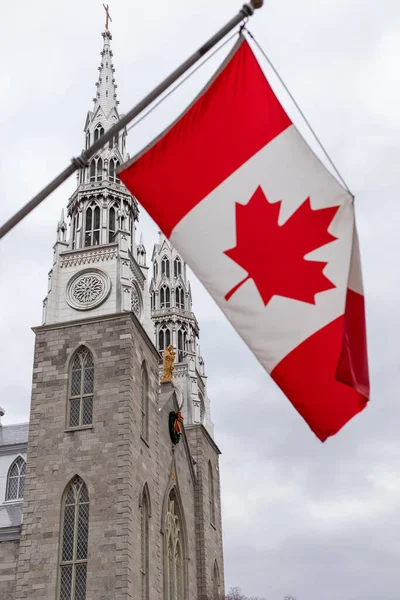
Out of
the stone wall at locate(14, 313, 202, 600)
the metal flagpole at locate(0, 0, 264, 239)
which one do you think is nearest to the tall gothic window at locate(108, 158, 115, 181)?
the stone wall at locate(14, 313, 202, 600)

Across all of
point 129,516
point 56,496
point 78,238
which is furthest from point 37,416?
point 78,238

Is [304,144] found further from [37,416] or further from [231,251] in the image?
[37,416]

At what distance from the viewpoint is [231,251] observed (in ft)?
37.6

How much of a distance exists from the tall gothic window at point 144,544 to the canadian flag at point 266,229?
78.1 feet

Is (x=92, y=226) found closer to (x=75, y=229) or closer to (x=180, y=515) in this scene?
(x=75, y=229)

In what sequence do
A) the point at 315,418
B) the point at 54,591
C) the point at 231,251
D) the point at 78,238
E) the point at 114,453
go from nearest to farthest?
the point at 315,418
the point at 231,251
the point at 54,591
the point at 114,453
the point at 78,238

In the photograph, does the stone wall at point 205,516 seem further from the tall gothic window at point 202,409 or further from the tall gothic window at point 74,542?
the tall gothic window at point 74,542

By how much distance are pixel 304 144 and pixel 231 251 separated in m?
1.78

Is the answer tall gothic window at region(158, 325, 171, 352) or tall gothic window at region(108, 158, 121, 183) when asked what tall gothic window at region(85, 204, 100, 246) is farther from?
tall gothic window at region(158, 325, 171, 352)

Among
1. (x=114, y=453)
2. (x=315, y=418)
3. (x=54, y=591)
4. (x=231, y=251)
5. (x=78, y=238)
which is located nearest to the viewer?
(x=315, y=418)

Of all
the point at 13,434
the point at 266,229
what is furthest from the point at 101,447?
the point at 266,229

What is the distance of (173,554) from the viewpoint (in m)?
39.5

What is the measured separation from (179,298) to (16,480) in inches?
758

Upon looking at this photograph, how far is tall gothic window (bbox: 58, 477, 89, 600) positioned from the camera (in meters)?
30.6
